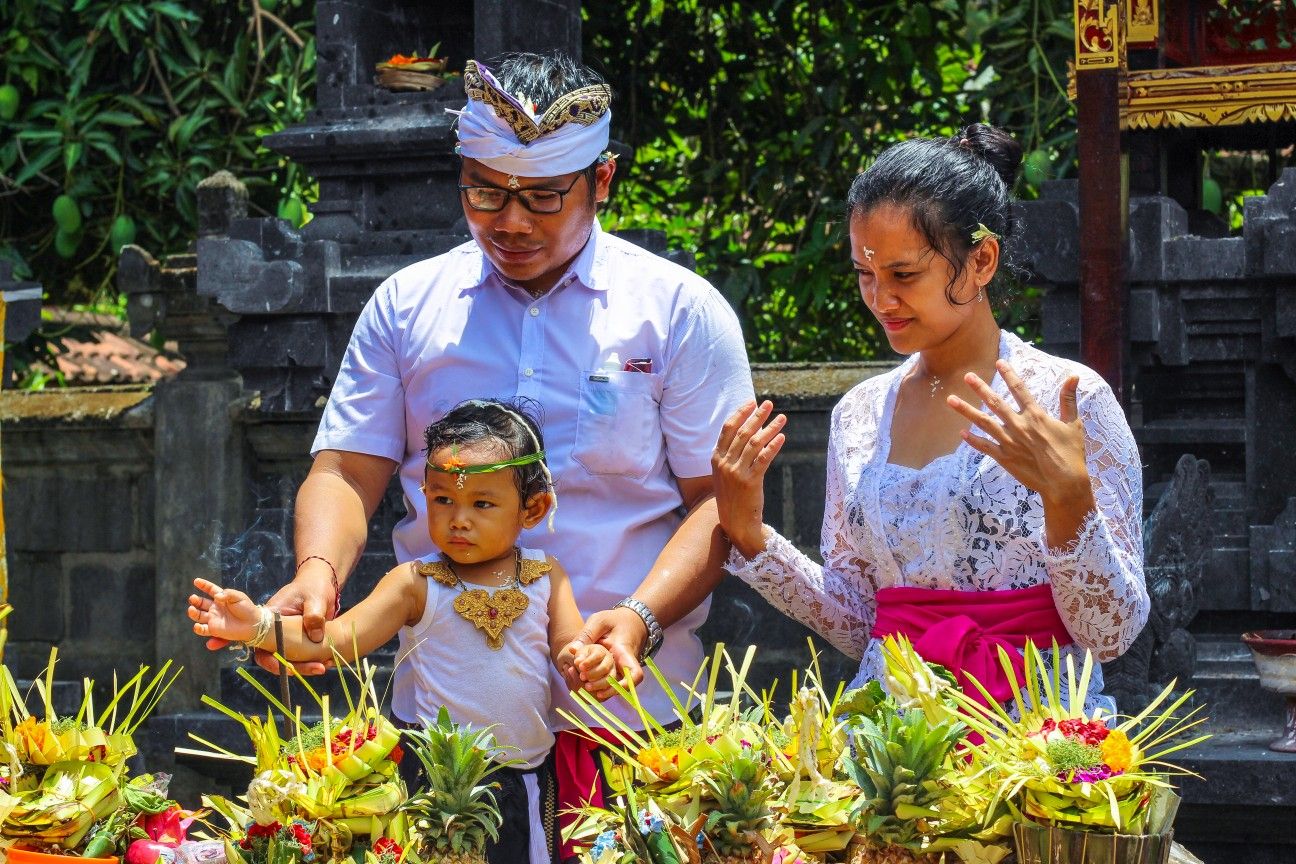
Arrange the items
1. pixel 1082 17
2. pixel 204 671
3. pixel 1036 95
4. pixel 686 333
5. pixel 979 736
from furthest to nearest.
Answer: pixel 1036 95 < pixel 204 671 < pixel 1082 17 < pixel 686 333 < pixel 979 736

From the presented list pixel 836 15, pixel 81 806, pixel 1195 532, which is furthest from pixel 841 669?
pixel 836 15

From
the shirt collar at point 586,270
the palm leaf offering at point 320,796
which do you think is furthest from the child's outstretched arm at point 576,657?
the shirt collar at point 586,270

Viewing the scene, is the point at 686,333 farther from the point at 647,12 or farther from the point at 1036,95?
the point at 647,12

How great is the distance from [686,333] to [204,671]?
2723 millimetres

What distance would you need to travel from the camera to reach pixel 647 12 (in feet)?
23.2

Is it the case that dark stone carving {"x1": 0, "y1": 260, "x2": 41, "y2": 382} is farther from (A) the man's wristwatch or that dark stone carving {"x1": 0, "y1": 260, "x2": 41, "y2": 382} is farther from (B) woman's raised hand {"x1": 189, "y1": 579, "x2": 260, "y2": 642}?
(A) the man's wristwatch

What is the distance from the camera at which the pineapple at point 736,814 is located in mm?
2279

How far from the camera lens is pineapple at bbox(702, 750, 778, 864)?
228 cm

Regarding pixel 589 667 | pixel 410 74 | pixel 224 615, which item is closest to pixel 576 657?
pixel 589 667

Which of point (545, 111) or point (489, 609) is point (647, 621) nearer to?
point (489, 609)

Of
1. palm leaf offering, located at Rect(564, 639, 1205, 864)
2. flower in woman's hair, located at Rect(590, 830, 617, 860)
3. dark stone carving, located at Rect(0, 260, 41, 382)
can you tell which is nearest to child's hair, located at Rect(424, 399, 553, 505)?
palm leaf offering, located at Rect(564, 639, 1205, 864)

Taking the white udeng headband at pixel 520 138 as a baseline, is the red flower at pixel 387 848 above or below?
below

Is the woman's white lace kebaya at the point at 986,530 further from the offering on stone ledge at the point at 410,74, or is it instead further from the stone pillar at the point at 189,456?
the stone pillar at the point at 189,456

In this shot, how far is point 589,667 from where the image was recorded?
2.74 metres
